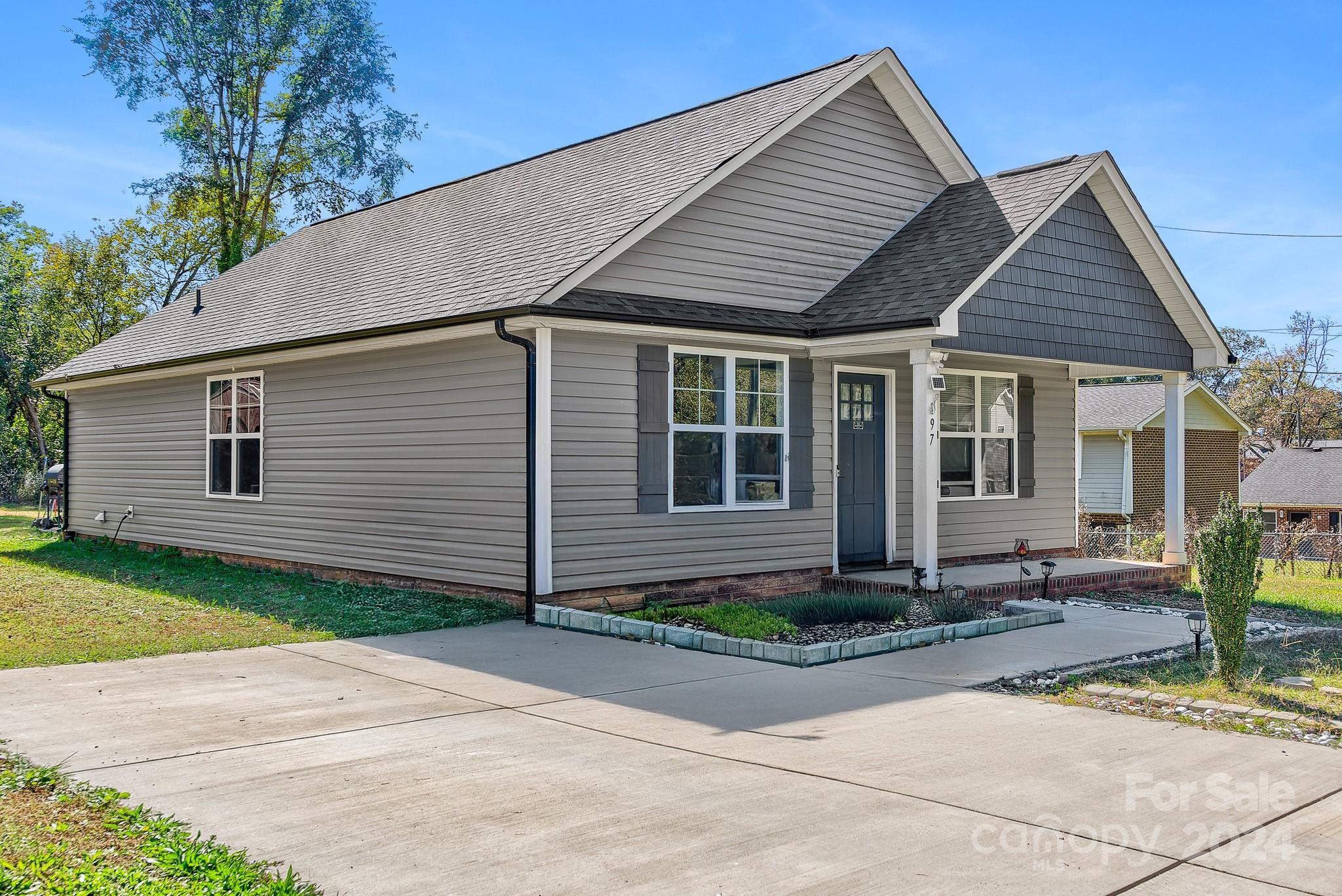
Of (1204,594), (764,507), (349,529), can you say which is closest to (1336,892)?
(1204,594)

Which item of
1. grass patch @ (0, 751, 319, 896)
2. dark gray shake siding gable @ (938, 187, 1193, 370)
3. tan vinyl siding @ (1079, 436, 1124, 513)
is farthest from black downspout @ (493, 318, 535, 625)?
tan vinyl siding @ (1079, 436, 1124, 513)

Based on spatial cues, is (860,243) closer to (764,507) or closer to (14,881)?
(764,507)

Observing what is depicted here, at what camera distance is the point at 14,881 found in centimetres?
374

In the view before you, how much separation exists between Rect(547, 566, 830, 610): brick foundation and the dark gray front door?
749 mm

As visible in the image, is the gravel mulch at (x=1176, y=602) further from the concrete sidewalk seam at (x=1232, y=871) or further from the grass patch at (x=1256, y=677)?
the concrete sidewalk seam at (x=1232, y=871)

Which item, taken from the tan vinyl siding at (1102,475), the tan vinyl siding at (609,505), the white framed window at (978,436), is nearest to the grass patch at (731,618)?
the tan vinyl siding at (609,505)

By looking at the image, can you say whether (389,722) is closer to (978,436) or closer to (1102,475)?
(978,436)

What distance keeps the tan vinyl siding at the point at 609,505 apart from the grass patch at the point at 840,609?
1055 mm

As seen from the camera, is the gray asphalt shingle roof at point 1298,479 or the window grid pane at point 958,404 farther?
the gray asphalt shingle roof at point 1298,479

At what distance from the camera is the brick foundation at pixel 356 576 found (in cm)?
1088

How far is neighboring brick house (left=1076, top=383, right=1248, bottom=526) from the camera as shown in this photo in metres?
31.1

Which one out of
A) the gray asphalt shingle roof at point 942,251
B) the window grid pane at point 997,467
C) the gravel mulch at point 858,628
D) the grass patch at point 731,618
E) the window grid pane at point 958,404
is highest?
the gray asphalt shingle roof at point 942,251

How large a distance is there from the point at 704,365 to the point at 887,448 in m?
3.11

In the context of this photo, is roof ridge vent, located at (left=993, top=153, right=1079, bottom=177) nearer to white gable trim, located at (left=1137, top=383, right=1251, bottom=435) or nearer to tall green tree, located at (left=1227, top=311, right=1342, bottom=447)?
white gable trim, located at (left=1137, top=383, right=1251, bottom=435)
